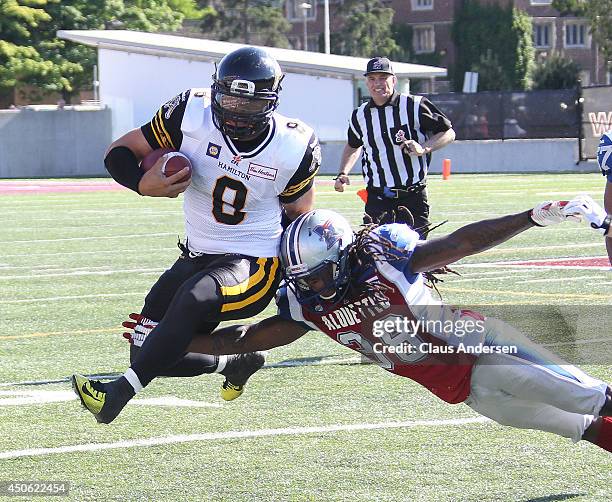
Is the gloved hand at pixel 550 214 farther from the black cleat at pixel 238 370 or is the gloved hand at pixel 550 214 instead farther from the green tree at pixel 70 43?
the green tree at pixel 70 43

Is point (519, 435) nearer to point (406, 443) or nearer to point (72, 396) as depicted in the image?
point (406, 443)

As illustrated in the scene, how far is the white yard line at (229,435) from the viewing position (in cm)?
512

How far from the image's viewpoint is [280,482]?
15.2 ft

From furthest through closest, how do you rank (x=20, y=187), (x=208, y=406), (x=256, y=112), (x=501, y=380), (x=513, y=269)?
(x=20, y=187) < (x=513, y=269) < (x=208, y=406) < (x=256, y=112) < (x=501, y=380)

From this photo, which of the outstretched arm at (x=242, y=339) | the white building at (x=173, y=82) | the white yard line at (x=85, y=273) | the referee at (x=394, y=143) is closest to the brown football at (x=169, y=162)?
the outstretched arm at (x=242, y=339)

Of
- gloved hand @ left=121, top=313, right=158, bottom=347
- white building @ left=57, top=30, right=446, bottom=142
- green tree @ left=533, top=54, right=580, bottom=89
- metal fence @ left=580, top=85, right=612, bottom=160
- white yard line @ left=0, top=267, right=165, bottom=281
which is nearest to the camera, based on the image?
gloved hand @ left=121, top=313, right=158, bottom=347

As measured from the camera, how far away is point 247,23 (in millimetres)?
60219

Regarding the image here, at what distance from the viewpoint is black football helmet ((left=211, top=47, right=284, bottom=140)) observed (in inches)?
199

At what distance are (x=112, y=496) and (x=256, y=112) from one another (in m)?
1.61

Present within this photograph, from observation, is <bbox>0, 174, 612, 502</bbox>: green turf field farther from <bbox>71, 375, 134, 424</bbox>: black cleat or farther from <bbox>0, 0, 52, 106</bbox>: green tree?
<bbox>0, 0, 52, 106</bbox>: green tree

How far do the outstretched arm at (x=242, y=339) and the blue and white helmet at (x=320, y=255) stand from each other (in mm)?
416

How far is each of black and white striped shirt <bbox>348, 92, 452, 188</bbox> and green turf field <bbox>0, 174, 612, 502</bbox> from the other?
115 centimetres

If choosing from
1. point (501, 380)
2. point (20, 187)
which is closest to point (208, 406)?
point (501, 380)

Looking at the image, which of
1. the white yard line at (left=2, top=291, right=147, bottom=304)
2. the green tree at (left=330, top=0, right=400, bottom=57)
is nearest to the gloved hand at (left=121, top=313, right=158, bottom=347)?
the white yard line at (left=2, top=291, right=147, bottom=304)
